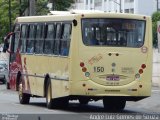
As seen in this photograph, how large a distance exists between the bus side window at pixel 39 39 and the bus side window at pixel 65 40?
1986 millimetres

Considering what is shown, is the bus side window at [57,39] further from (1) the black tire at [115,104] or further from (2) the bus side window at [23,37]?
(2) the bus side window at [23,37]

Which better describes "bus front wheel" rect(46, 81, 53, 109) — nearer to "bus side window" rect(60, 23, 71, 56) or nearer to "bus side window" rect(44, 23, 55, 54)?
"bus side window" rect(44, 23, 55, 54)

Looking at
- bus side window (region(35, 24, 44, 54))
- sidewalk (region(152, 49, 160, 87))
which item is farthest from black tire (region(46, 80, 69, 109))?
sidewalk (region(152, 49, 160, 87))

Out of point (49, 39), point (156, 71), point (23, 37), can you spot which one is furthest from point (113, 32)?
point (156, 71)

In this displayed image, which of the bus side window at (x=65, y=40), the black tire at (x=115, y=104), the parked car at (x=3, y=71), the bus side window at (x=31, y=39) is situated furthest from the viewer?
the parked car at (x=3, y=71)

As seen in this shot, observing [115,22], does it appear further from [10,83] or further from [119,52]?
[10,83]

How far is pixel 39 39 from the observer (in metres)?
25.8

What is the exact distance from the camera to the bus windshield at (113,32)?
22.8 meters

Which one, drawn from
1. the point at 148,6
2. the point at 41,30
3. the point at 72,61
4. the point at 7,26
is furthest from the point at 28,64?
the point at 148,6

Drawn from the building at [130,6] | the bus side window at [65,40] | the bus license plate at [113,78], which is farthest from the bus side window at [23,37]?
the building at [130,6]

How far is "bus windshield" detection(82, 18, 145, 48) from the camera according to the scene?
22812mm

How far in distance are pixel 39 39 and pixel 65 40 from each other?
2529 millimetres

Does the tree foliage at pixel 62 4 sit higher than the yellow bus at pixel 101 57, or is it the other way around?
the yellow bus at pixel 101 57

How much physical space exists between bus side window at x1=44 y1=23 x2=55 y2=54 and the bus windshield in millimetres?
2021
